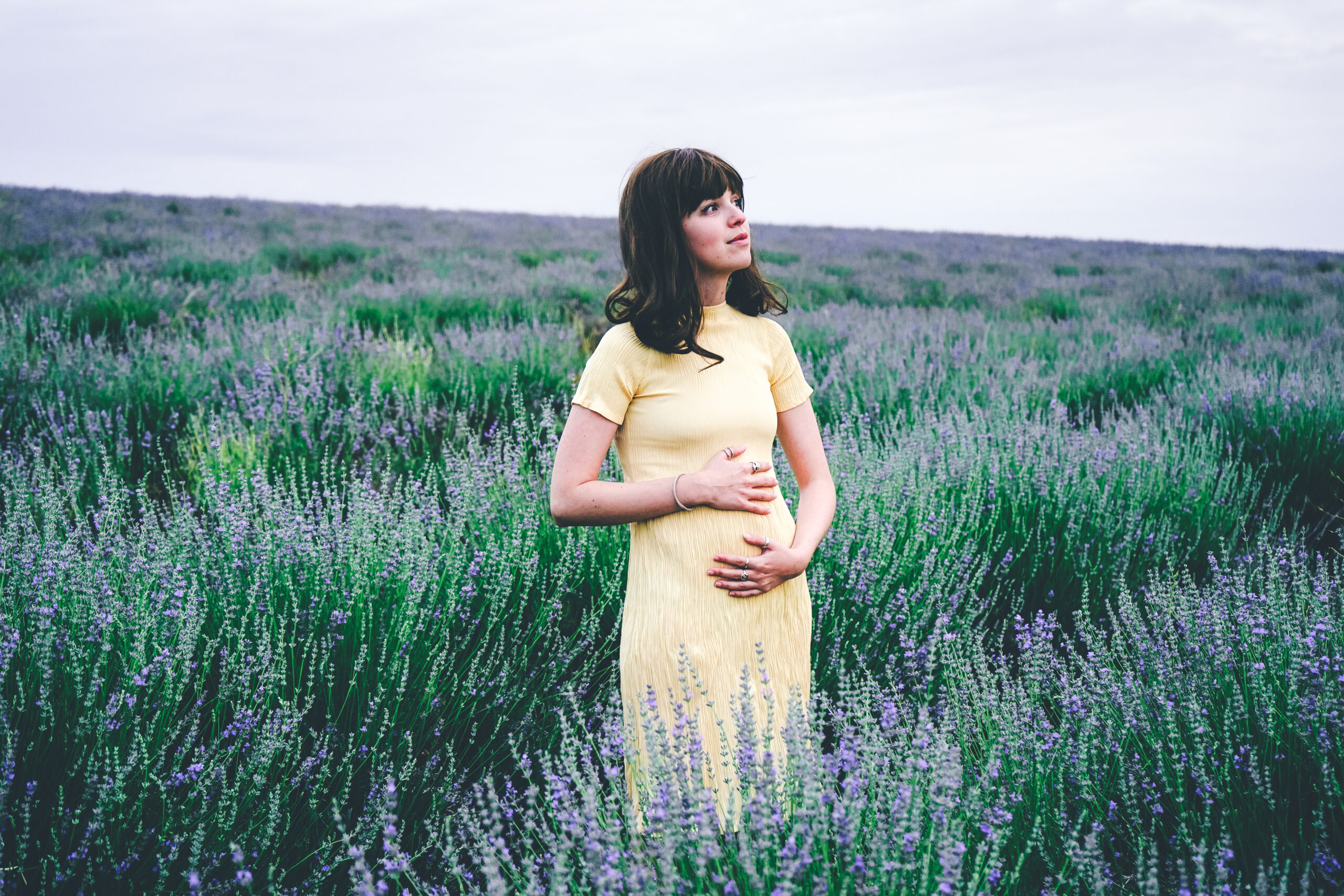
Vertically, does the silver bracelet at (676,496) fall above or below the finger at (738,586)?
above

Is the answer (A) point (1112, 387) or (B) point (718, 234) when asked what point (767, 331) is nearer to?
(B) point (718, 234)

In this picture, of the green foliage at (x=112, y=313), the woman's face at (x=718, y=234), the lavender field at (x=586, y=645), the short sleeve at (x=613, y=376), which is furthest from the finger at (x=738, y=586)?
the green foliage at (x=112, y=313)

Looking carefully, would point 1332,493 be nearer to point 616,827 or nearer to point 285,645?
point 616,827

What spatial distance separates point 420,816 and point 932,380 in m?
4.66

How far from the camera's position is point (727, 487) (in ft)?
5.65

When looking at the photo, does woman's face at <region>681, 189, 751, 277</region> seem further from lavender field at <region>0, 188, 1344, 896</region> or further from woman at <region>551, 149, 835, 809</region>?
lavender field at <region>0, 188, 1344, 896</region>

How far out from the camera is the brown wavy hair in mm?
1764

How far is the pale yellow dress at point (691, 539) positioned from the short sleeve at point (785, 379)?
122 mm

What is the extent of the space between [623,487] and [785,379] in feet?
1.68

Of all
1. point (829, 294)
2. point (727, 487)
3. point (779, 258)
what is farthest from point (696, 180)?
point (779, 258)

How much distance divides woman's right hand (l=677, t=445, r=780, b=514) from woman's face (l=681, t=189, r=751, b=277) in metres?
0.42

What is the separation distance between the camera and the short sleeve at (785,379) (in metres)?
1.96

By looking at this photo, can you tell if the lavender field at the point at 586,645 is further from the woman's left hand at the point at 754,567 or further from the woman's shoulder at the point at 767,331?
the woman's shoulder at the point at 767,331

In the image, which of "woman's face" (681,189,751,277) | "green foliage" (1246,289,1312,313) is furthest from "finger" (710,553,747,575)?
"green foliage" (1246,289,1312,313)
